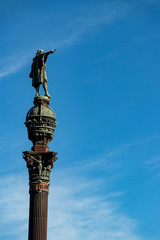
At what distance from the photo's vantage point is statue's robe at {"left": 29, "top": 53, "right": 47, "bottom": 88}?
4512 centimetres

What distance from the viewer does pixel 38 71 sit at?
1781 inches

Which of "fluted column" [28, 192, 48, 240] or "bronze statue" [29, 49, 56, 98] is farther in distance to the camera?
"bronze statue" [29, 49, 56, 98]

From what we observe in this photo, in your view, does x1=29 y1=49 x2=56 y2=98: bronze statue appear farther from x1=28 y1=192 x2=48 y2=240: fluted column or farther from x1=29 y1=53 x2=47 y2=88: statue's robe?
x1=28 y1=192 x2=48 y2=240: fluted column

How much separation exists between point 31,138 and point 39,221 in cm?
782

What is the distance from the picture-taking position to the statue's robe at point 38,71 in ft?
148

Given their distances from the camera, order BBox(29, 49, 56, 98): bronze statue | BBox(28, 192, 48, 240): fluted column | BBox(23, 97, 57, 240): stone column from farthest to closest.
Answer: BBox(29, 49, 56, 98): bronze statue, BBox(23, 97, 57, 240): stone column, BBox(28, 192, 48, 240): fluted column

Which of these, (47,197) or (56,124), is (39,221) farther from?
(56,124)

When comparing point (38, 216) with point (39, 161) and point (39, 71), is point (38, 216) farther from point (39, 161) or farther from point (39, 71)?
point (39, 71)

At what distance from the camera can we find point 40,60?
149 feet

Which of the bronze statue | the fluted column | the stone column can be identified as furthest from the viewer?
the bronze statue

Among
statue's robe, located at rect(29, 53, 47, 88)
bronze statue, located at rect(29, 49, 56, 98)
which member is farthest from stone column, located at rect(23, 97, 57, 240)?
statue's robe, located at rect(29, 53, 47, 88)

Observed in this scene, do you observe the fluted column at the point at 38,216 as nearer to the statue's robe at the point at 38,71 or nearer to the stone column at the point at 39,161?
the stone column at the point at 39,161

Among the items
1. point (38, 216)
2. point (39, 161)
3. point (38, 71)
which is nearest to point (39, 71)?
point (38, 71)

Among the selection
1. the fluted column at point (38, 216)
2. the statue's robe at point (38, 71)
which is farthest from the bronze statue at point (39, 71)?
the fluted column at point (38, 216)
